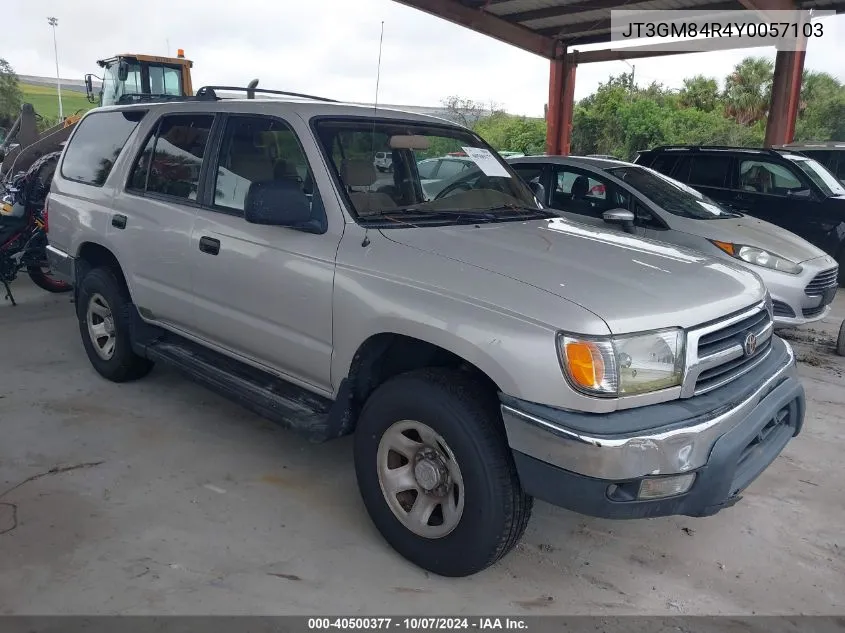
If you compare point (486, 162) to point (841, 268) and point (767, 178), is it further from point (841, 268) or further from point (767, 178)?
point (841, 268)

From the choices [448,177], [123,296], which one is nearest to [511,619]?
[448,177]

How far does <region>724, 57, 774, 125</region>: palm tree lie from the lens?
2647cm

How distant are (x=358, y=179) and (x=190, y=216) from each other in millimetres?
1112

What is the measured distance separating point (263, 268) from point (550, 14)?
34.4 feet

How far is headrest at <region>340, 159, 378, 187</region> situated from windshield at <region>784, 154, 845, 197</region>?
7055mm

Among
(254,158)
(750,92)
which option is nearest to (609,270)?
(254,158)

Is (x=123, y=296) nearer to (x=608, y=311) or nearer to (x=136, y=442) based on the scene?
(x=136, y=442)

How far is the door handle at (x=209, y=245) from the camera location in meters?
3.62

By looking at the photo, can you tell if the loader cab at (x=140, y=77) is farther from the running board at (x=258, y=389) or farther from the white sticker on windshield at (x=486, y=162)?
the white sticker on windshield at (x=486, y=162)

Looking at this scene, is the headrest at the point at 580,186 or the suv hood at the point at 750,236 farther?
the headrest at the point at 580,186

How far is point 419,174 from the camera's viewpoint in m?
3.77

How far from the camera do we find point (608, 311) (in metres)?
2.43

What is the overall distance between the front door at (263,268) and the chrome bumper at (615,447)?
42.8 inches

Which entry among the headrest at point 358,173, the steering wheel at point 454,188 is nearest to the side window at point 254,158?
the headrest at point 358,173
